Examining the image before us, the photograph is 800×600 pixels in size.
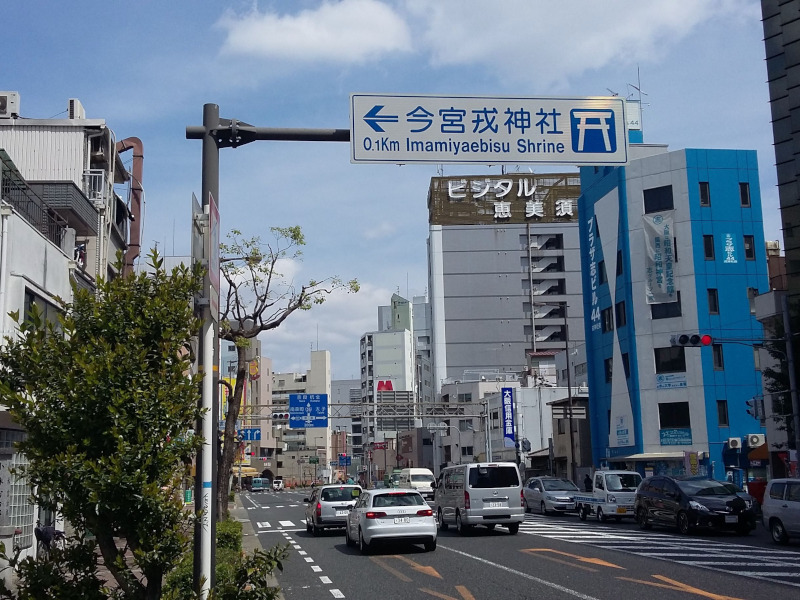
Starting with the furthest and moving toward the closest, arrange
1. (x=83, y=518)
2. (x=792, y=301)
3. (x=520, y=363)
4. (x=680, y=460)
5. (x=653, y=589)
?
(x=520, y=363) → (x=680, y=460) → (x=792, y=301) → (x=653, y=589) → (x=83, y=518)

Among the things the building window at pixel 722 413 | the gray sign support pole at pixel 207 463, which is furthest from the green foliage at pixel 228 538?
the building window at pixel 722 413

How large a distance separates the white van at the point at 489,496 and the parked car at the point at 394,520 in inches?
176

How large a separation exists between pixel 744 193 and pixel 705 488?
2955cm

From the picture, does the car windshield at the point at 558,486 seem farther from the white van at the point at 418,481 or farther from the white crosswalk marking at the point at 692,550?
the white van at the point at 418,481

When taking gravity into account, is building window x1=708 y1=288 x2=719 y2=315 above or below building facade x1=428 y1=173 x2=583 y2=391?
below

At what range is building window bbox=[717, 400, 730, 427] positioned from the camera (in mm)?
49125

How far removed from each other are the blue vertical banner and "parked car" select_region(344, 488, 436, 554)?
155ft

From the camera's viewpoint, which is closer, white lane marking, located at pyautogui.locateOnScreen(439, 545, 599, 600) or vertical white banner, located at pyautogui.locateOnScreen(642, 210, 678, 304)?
white lane marking, located at pyautogui.locateOnScreen(439, 545, 599, 600)

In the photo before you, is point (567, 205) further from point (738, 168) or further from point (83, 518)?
point (83, 518)

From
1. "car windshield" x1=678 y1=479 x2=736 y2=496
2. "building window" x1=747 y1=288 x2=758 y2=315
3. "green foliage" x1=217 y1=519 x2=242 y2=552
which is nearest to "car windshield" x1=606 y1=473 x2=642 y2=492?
"car windshield" x1=678 y1=479 x2=736 y2=496

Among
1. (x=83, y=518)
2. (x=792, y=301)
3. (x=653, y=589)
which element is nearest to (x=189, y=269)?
(x=83, y=518)

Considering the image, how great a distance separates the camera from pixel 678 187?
50.1 meters

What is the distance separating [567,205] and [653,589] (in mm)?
89826

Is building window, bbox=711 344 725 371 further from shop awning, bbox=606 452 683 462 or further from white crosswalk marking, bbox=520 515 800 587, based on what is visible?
white crosswalk marking, bbox=520 515 800 587
